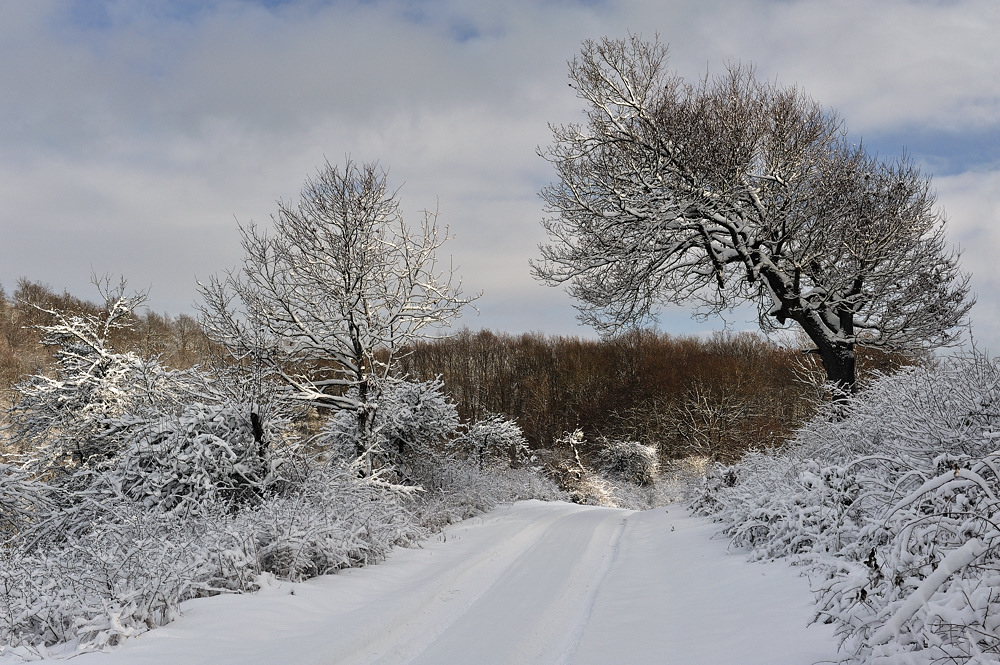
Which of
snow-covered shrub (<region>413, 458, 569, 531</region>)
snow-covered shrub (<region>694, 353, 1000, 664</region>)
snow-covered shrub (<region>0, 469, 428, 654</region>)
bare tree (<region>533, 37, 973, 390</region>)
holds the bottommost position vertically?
snow-covered shrub (<region>413, 458, 569, 531</region>)

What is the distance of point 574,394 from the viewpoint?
43719 mm

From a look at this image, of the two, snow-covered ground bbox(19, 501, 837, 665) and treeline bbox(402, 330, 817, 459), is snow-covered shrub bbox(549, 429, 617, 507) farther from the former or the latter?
snow-covered ground bbox(19, 501, 837, 665)

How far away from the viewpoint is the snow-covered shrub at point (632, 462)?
30922mm

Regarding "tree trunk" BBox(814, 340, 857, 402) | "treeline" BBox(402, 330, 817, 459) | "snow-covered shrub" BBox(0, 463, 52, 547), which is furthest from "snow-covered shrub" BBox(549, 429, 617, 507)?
"snow-covered shrub" BBox(0, 463, 52, 547)

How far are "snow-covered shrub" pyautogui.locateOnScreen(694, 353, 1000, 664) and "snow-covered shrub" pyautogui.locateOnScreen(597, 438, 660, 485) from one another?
20.0 m

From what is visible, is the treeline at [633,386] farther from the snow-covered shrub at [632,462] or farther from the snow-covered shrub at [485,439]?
the snow-covered shrub at [485,439]

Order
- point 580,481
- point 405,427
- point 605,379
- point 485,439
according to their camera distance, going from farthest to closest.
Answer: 1. point 605,379
2. point 580,481
3. point 485,439
4. point 405,427

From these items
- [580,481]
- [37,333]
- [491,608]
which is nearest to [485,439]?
[580,481]

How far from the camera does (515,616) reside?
5449mm

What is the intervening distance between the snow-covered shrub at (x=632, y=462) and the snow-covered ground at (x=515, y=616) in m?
23.3

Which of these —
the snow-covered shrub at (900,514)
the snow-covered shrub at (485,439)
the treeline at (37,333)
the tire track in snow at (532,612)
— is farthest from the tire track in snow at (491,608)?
the treeline at (37,333)

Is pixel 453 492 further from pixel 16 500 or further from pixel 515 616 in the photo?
pixel 16 500

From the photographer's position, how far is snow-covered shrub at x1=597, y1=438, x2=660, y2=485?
1217 inches

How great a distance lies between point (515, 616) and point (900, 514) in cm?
352
